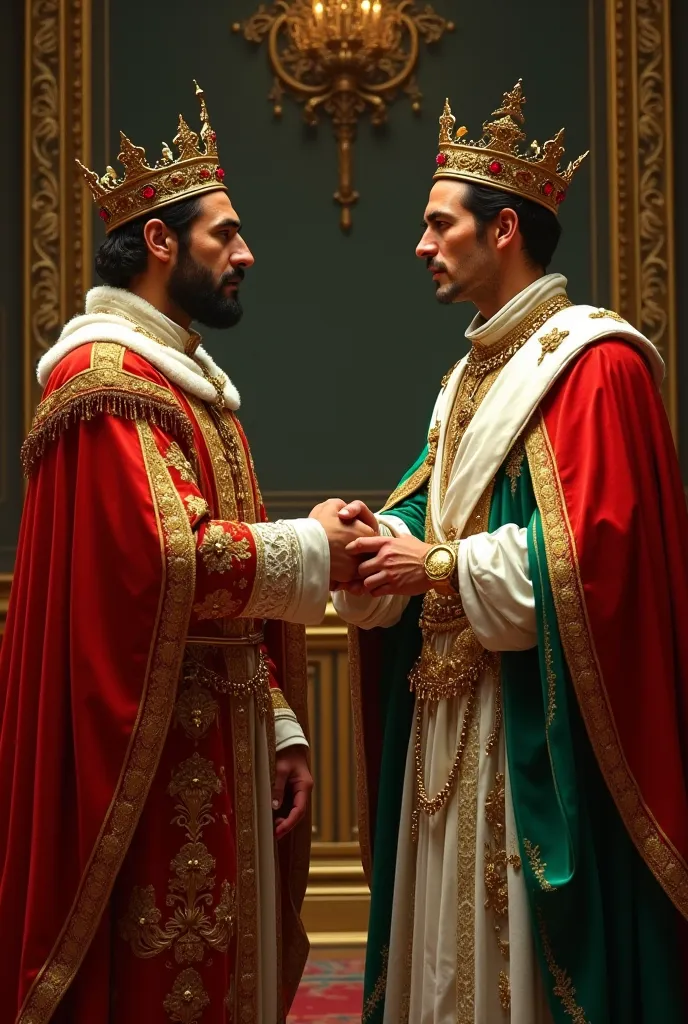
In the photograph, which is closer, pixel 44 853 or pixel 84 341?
pixel 44 853

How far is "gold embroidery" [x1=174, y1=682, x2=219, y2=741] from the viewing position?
2.80m

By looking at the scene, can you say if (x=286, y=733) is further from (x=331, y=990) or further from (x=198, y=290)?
(x=331, y=990)

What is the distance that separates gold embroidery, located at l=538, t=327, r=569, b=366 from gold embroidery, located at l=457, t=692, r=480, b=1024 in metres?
0.79

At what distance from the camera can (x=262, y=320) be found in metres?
5.44

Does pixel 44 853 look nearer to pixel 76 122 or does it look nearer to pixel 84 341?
pixel 84 341

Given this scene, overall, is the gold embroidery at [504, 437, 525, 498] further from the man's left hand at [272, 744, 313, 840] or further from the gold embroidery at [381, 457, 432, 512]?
the man's left hand at [272, 744, 313, 840]

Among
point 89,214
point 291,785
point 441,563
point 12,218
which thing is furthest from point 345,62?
point 291,785

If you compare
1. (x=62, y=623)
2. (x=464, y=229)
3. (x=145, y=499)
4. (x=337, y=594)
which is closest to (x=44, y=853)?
(x=62, y=623)

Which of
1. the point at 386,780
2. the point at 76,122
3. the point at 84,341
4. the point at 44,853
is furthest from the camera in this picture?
the point at 76,122

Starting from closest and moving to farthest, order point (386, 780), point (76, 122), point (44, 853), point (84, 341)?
1. point (44, 853)
2. point (84, 341)
3. point (386, 780)
4. point (76, 122)

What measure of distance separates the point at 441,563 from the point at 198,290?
2.78 feet

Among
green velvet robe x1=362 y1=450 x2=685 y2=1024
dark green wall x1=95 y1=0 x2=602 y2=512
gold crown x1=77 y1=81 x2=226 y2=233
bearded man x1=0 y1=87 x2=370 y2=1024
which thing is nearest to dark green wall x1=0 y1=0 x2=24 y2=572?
dark green wall x1=95 y1=0 x2=602 y2=512

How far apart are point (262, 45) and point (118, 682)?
347 centimetres

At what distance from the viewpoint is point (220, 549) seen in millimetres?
2770
